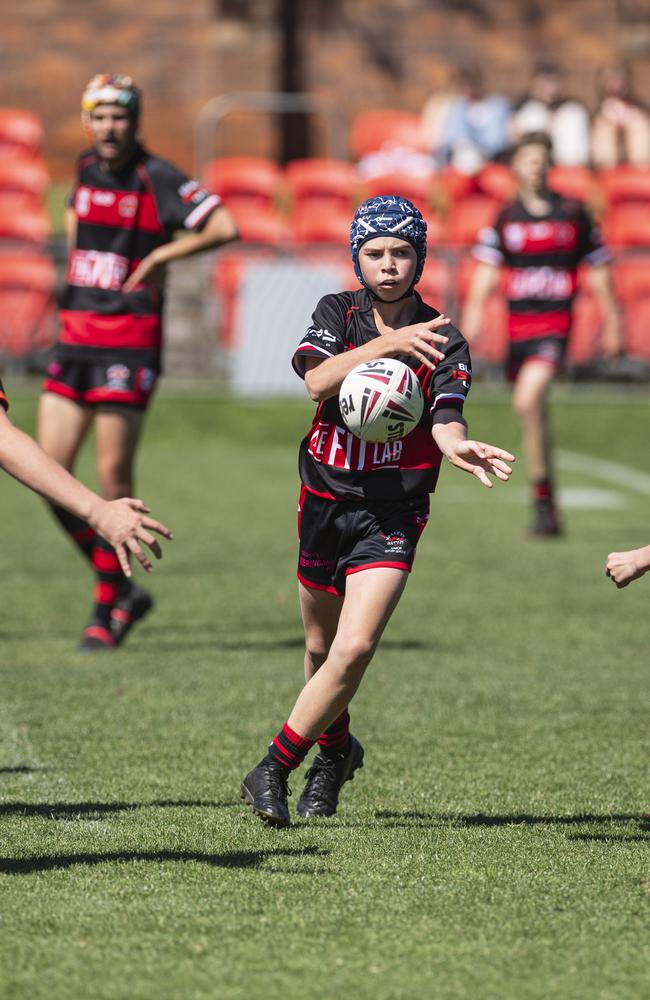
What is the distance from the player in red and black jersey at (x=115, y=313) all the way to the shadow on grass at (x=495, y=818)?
3224mm

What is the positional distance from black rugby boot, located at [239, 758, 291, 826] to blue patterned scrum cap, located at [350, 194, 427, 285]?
4.61 feet

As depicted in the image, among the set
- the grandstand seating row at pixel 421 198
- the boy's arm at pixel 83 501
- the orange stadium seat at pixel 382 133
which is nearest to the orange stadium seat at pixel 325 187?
the grandstand seating row at pixel 421 198

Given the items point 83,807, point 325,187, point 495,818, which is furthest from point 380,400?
point 325,187

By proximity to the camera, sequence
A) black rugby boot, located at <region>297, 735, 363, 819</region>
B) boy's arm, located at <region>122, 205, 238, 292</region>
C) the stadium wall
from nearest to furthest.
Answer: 1. black rugby boot, located at <region>297, 735, 363, 819</region>
2. boy's arm, located at <region>122, 205, 238, 292</region>
3. the stadium wall

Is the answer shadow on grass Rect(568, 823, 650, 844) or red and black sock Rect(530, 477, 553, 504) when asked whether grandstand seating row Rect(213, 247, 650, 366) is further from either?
shadow on grass Rect(568, 823, 650, 844)

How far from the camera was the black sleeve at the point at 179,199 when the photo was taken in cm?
827

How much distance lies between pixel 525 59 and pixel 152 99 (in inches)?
207

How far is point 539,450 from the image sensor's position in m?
12.2

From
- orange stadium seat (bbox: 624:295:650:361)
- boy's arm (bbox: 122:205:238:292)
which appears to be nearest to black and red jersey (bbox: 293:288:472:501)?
boy's arm (bbox: 122:205:238:292)

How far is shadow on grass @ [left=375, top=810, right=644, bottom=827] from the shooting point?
5.24 m

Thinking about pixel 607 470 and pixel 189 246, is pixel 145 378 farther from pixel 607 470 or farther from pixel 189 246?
pixel 607 470

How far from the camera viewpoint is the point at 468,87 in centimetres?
2161

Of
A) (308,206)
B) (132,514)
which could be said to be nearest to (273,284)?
(308,206)

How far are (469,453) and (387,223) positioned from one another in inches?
29.9
